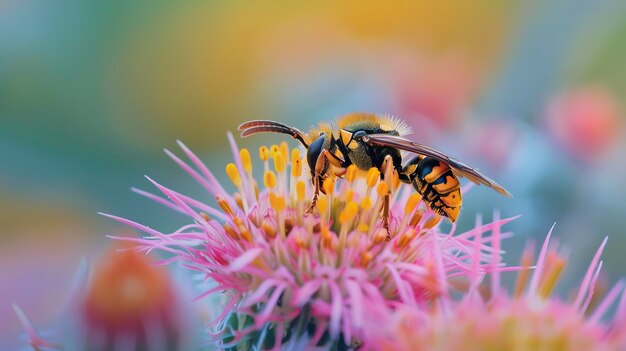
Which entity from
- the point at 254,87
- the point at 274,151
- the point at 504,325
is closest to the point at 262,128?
the point at 274,151

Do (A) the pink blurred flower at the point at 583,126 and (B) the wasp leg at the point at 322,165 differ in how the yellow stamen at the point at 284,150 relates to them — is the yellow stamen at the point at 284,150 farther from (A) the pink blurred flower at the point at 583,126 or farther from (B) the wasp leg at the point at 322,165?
(A) the pink blurred flower at the point at 583,126

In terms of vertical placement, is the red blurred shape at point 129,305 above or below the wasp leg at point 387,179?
below

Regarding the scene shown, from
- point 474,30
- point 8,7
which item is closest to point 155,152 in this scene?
point 8,7

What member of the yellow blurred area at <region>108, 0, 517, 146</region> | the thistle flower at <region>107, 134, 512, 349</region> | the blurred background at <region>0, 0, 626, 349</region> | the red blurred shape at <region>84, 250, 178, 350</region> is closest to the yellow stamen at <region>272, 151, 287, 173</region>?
the thistle flower at <region>107, 134, 512, 349</region>

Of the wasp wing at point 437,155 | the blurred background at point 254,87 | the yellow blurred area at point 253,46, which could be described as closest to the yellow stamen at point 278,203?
the wasp wing at point 437,155

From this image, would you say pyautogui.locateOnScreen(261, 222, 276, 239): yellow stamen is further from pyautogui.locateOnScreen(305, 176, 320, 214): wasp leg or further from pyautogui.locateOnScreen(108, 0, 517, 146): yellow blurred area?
pyautogui.locateOnScreen(108, 0, 517, 146): yellow blurred area

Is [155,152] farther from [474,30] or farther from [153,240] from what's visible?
[153,240]
